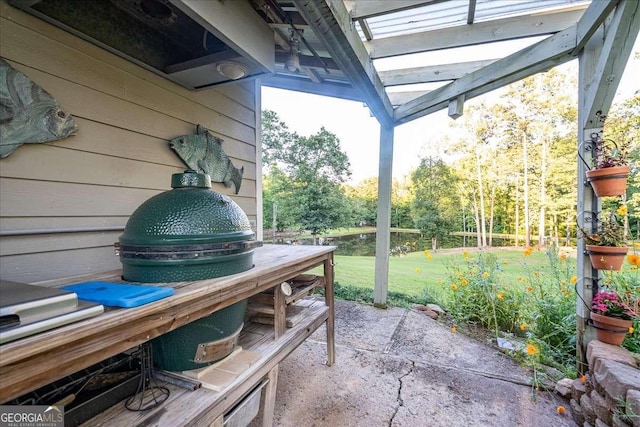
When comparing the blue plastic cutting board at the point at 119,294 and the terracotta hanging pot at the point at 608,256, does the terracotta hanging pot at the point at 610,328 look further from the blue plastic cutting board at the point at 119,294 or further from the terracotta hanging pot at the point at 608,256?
the blue plastic cutting board at the point at 119,294

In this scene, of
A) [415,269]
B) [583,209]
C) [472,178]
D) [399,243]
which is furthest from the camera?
[399,243]

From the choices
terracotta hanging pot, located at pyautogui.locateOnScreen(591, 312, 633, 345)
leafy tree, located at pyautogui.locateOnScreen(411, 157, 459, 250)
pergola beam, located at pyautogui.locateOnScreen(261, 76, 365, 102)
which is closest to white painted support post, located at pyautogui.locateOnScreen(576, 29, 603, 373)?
terracotta hanging pot, located at pyautogui.locateOnScreen(591, 312, 633, 345)

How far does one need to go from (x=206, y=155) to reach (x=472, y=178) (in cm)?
733

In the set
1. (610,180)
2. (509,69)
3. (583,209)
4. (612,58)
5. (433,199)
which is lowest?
(583,209)

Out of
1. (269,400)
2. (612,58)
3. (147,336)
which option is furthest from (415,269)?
(147,336)

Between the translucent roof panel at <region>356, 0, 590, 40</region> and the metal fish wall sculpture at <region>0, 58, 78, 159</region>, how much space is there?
2.09 metres

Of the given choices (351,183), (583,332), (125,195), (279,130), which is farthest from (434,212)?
(125,195)

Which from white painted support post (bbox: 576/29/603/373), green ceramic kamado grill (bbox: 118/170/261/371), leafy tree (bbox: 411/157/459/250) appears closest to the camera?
green ceramic kamado grill (bbox: 118/170/261/371)

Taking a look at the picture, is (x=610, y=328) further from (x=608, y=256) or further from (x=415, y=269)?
(x=415, y=269)

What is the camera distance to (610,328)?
1.87 meters

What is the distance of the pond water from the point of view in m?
7.18

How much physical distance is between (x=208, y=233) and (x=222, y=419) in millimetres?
693

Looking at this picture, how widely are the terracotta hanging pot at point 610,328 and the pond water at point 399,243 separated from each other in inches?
204

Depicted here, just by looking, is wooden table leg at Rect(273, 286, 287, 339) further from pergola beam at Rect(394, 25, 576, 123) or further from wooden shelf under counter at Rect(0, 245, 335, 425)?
pergola beam at Rect(394, 25, 576, 123)
